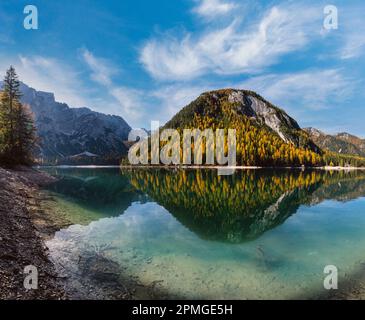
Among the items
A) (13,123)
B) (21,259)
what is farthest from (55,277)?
(13,123)

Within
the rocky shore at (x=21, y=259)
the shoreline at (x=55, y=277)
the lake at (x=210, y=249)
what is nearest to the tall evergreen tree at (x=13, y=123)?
the lake at (x=210, y=249)

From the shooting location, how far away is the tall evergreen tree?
188ft

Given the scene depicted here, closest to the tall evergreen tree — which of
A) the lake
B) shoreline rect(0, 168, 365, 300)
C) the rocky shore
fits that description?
the lake

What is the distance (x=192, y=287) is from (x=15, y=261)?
1005 centimetres

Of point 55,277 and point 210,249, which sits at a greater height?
point 55,277

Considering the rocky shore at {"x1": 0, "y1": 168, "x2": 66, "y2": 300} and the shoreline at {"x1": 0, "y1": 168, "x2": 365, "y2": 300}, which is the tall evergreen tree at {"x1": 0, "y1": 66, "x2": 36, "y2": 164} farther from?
the shoreline at {"x1": 0, "y1": 168, "x2": 365, "y2": 300}

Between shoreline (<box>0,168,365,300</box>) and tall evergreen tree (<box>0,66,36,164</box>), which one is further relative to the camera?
tall evergreen tree (<box>0,66,36,164</box>)

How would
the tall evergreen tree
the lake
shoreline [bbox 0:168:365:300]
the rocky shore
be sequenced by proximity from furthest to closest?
the tall evergreen tree, the lake, shoreline [bbox 0:168:365:300], the rocky shore

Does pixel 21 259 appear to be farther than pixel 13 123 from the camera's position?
No

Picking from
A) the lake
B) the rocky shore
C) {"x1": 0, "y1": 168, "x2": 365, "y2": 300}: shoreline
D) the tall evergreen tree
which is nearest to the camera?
the rocky shore

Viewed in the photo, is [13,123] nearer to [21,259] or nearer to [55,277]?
[21,259]

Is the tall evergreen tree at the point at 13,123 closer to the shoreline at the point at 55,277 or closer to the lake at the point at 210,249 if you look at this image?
the lake at the point at 210,249

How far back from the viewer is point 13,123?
60219mm
